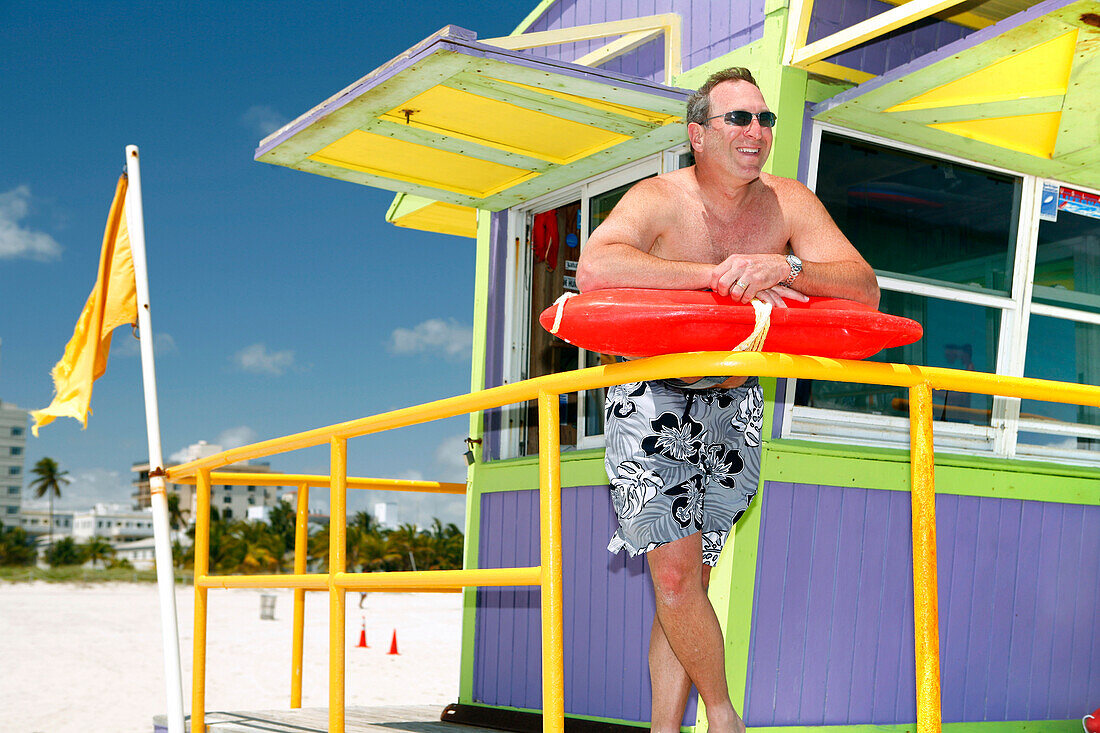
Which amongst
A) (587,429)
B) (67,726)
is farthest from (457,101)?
(67,726)

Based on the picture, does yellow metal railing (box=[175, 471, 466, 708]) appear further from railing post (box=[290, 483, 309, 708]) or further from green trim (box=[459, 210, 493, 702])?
green trim (box=[459, 210, 493, 702])

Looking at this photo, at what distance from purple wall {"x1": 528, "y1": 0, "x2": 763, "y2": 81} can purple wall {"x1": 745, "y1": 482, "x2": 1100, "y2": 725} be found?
207 cm

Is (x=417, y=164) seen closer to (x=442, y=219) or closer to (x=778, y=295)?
(x=442, y=219)

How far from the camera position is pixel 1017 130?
4.90 metres

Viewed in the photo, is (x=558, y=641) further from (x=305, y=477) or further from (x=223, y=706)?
(x=223, y=706)

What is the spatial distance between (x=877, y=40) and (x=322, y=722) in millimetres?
4062

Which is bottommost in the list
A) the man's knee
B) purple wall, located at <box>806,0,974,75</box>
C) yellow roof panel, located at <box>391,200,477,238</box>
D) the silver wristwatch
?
the man's knee

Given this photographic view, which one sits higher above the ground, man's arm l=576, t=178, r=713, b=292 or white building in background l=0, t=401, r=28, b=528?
man's arm l=576, t=178, r=713, b=292

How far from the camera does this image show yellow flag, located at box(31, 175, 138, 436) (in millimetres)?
4914

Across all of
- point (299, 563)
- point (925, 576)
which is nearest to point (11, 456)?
point (299, 563)

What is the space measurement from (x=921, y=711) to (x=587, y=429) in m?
3.38

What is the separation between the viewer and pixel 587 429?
5480 mm

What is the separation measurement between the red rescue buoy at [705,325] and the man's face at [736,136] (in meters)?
0.48

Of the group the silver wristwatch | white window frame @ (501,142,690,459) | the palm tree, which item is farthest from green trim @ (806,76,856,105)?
the palm tree
